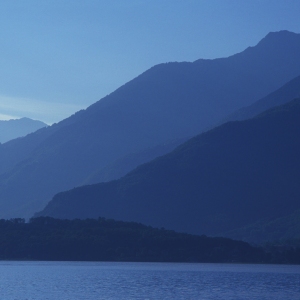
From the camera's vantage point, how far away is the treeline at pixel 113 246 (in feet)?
457

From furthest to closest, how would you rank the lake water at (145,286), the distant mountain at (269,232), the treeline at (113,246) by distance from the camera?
the distant mountain at (269,232), the treeline at (113,246), the lake water at (145,286)

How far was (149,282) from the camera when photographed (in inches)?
3374

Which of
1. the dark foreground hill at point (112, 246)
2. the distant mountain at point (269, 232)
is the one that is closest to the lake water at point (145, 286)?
the dark foreground hill at point (112, 246)

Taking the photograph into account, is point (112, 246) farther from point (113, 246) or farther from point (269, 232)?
point (269, 232)

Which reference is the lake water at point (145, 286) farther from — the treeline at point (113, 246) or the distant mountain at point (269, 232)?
the distant mountain at point (269, 232)

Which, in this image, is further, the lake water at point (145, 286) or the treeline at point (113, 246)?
the treeline at point (113, 246)

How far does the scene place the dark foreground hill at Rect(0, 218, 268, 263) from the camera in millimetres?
139375

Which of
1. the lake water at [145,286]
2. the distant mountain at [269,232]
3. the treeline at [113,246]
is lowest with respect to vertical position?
the lake water at [145,286]

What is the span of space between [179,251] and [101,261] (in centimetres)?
1549

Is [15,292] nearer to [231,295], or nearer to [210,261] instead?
[231,295]

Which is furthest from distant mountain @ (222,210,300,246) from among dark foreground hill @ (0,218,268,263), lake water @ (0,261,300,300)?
lake water @ (0,261,300,300)

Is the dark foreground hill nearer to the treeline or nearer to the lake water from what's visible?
A: the treeline

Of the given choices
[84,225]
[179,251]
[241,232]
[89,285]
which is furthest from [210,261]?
[89,285]

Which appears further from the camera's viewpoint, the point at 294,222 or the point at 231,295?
the point at 294,222
